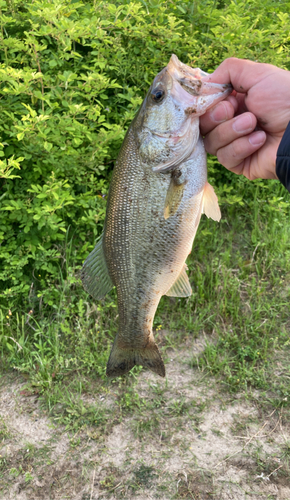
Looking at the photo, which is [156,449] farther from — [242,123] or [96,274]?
[242,123]

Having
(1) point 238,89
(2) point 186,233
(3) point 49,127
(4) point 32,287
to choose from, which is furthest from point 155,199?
(4) point 32,287

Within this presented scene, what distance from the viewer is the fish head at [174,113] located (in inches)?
67.6

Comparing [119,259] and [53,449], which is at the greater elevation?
[119,259]

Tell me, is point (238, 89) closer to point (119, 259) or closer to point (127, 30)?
point (119, 259)

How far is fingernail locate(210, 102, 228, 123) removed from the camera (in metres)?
1.93

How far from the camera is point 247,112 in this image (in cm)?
194

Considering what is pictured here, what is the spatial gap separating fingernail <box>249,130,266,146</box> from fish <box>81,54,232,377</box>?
0.97 feet

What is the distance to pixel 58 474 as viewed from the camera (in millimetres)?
2717

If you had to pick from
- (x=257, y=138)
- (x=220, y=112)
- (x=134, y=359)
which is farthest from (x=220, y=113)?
(x=134, y=359)

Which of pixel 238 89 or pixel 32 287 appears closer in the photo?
pixel 238 89

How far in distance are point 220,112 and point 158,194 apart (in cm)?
56

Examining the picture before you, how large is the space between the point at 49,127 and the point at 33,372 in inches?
77.8

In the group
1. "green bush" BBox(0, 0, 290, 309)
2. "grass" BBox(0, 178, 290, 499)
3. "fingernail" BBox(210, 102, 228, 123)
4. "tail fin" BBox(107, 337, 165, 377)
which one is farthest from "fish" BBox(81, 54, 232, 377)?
"grass" BBox(0, 178, 290, 499)

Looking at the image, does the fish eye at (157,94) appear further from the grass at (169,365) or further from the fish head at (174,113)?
the grass at (169,365)
